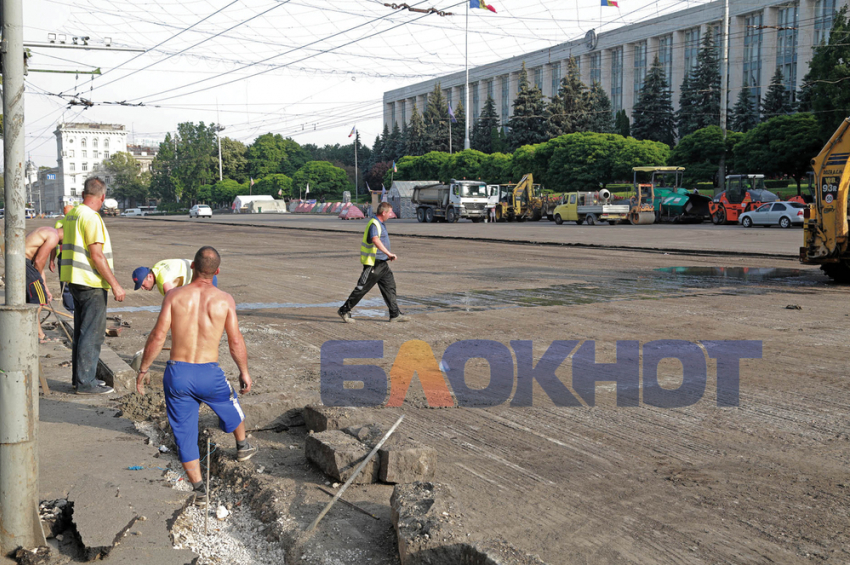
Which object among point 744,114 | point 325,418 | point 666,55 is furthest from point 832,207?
point 666,55

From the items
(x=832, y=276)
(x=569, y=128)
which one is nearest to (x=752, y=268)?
(x=832, y=276)

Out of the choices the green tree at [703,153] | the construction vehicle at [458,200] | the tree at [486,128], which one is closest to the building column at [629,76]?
the tree at [486,128]

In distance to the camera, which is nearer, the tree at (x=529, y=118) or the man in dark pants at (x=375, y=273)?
the man in dark pants at (x=375, y=273)

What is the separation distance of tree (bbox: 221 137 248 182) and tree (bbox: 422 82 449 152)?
41942mm

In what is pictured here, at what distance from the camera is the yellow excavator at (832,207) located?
1433cm

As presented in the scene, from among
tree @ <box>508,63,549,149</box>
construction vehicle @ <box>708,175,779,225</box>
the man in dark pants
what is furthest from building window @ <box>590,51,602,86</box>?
the man in dark pants

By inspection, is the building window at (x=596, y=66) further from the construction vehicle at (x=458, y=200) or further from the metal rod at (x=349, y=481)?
the metal rod at (x=349, y=481)

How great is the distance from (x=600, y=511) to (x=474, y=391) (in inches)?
106

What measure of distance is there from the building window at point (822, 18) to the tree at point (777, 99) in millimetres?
4075

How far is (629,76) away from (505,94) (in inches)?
861

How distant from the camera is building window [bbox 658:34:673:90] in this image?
82188mm

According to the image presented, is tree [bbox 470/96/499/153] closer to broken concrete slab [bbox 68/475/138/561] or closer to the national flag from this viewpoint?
the national flag

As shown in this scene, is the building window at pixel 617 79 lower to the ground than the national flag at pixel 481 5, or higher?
higher

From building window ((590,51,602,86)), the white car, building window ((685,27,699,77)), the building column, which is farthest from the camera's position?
building window ((590,51,602,86))
